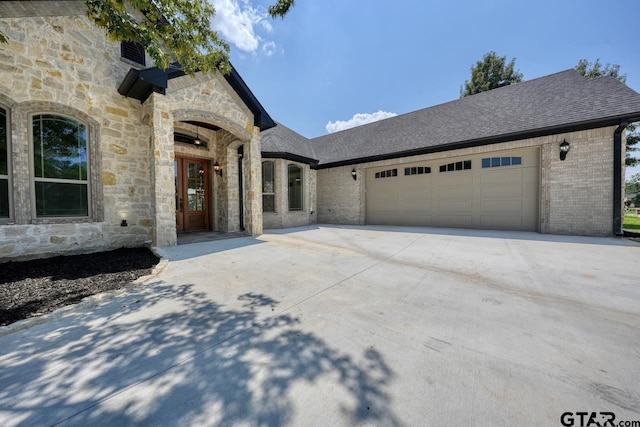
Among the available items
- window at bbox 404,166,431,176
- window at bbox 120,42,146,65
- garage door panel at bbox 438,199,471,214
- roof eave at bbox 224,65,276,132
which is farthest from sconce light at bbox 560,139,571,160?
window at bbox 120,42,146,65

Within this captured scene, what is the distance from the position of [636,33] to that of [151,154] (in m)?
15.4

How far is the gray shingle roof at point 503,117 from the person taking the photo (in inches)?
293

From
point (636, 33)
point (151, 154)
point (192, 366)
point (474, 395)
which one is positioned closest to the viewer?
point (474, 395)

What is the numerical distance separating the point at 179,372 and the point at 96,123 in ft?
21.9

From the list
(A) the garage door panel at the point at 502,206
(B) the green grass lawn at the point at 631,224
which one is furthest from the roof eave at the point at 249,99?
(B) the green grass lawn at the point at 631,224

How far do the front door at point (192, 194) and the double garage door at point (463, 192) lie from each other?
305 inches

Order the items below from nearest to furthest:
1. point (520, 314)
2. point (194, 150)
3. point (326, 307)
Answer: point (520, 314), point (326, 307), point (194, 150)

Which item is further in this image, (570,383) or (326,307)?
(326,307)

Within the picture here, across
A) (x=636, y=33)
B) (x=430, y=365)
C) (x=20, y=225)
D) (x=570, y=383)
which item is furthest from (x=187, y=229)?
(x=636, y=33)

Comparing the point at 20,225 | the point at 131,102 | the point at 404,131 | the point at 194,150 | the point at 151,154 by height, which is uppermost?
the point at 404,131

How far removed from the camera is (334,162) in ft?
41.8

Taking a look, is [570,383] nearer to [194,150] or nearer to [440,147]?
[440,147]

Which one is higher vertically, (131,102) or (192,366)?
(131,102)

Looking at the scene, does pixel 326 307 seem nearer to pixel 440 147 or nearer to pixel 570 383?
pixel 570 383
